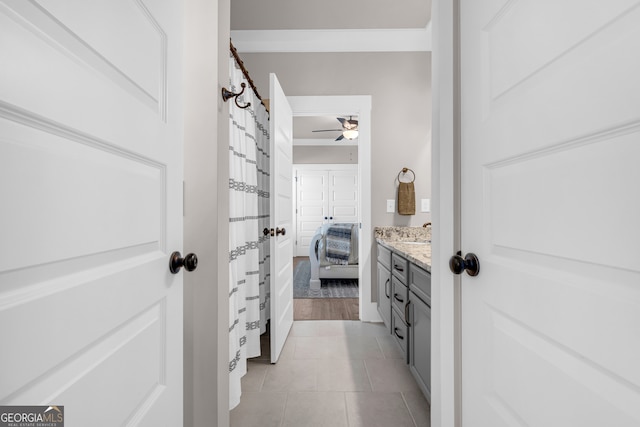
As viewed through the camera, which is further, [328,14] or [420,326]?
[328,14]

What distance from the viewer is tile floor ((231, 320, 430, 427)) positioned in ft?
5.10

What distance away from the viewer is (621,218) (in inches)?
19.1

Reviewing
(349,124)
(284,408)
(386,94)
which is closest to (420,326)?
(284,408)

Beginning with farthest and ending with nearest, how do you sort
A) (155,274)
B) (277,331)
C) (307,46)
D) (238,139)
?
(307,46) < (277,331) < (238,139) < (155,274)

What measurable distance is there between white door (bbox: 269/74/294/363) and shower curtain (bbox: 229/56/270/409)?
0.15 metres

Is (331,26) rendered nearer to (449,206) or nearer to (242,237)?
(242,237)

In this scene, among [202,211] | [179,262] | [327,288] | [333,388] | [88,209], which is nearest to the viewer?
[88,209]

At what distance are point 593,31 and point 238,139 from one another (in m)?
1.68

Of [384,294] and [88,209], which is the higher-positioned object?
[88,209]

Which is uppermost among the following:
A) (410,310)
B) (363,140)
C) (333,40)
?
(333,40)

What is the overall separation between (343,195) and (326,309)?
13.9 feet

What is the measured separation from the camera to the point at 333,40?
298cm

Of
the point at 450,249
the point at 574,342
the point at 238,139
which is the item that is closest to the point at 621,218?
the point at 574,342

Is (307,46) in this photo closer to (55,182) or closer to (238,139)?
(238,139)
